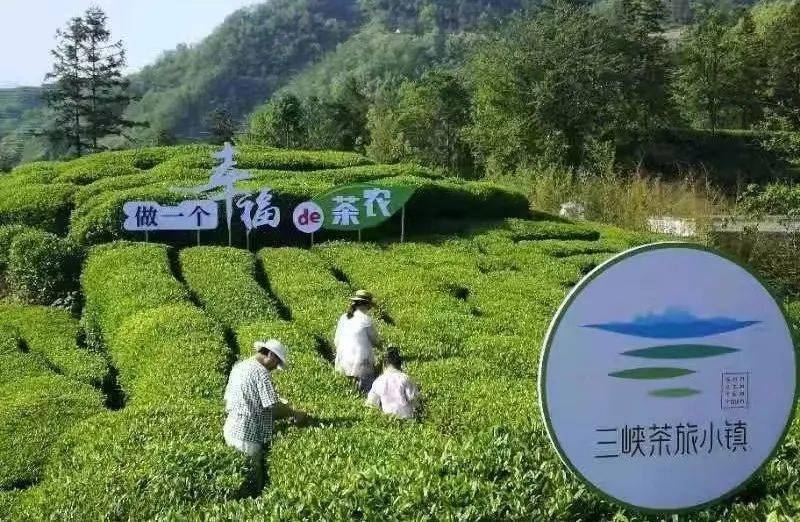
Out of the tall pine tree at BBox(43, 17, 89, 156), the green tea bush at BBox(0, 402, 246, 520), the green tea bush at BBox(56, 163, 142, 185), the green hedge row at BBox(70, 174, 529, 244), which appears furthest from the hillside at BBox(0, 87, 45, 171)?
the green tea bush at BBox(0, 402, 246, 520)

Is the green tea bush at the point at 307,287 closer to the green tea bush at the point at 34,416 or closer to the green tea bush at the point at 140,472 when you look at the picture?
the green tea bush at the point at 34,416

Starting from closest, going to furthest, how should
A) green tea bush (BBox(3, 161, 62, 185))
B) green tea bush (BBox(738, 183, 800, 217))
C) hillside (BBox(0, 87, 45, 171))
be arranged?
green tea bush (BBox(738, 183, 800, 217)), green tea bush (BBox(3, 161, 62, 185)), hillside (BBox(0, 87, 45, 171))

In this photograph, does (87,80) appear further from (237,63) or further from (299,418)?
(237,63)

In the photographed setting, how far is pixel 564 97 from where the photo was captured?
3419 centimetres

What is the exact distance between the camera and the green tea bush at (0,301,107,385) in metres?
10.8

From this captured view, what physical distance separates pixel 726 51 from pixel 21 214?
36.9m

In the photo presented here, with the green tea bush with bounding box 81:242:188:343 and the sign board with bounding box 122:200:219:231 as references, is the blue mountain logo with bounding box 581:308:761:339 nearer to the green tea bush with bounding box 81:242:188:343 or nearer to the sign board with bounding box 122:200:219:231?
the green tea bush with bounding box 81:242:188:343

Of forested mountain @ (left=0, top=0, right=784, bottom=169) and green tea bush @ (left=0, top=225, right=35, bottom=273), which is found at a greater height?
forested mountain @ (left=0, top=0, right=784, bottom=169)

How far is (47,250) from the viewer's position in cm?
1529

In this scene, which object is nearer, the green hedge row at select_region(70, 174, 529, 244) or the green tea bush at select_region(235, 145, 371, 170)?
the green hedge row at select_region(70, 174, 529, 244)

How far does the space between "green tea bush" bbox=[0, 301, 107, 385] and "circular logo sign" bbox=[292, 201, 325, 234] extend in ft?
15.9

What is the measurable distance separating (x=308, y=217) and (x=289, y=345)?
23.6ft

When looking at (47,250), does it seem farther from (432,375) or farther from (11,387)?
(432,375)

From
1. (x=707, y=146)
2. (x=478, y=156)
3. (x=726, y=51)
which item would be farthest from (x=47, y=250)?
(x=726, y=51)
